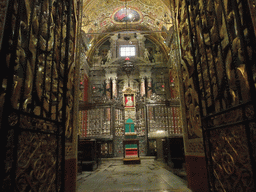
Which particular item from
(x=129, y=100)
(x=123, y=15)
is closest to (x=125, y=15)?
(x=123, y=15)

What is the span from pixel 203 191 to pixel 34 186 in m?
2.05

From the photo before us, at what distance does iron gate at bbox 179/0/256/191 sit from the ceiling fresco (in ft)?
26.8

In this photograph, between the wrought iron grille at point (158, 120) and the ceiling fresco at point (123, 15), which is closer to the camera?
the wrought iron grille at point (158, 120)

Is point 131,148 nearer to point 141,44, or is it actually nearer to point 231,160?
point 231,160

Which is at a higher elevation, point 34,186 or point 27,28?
point 27,28

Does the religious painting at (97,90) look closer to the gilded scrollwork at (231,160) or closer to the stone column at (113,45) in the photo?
the stone column at (113,45)

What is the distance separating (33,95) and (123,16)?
11979mm

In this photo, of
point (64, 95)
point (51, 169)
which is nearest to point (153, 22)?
point (64, 95)

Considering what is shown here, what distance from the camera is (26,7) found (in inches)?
69.1

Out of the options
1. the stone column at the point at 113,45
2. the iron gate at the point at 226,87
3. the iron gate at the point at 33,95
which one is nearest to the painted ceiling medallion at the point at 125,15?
the stone column at the point at 113,45

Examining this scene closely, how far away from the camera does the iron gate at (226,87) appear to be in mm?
1537

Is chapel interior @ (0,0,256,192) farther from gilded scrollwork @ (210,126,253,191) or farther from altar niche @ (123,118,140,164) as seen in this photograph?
altar niche @ (123,118,140,164)

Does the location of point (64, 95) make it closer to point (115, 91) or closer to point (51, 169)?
point (51, 169)

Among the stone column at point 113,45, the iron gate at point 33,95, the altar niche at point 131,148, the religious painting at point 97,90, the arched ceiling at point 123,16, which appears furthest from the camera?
the stone column at point 113,45
